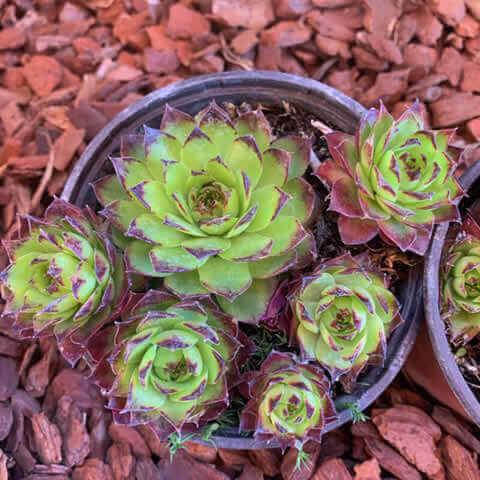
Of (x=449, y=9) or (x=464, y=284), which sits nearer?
(x=464, y=284)

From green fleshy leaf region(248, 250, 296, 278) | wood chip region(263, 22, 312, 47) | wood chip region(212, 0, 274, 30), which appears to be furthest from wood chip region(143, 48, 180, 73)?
green fleshy leaf region(248, 250, 296, 278)

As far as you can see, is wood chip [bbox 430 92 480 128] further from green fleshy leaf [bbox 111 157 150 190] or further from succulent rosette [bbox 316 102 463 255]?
green fleshy leaf [bbox 111 157 150 190]

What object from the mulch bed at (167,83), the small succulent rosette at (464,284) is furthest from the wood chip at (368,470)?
the small succulent rosette at (464,284)

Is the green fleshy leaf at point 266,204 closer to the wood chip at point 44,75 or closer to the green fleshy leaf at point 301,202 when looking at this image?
the green fleshy leaf at point 301,202

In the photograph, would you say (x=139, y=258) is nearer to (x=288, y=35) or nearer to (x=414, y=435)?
(x=414, y=435)

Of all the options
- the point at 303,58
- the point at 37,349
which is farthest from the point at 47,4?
the point at 37,349

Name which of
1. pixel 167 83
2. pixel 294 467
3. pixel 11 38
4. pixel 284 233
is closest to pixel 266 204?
pixel 284 233
